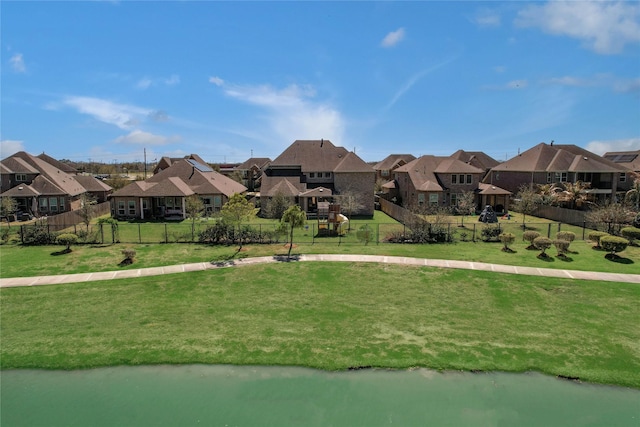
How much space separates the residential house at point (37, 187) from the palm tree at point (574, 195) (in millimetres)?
54138

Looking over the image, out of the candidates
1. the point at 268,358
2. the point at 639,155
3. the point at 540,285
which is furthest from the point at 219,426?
the point at 639,155

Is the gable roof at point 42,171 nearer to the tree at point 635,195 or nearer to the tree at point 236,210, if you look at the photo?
the tree at point 236,210

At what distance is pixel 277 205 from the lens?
136ft

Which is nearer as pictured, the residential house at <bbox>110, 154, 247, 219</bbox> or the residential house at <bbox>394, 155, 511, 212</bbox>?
the residential house at <bbox>110, 154, 247, 219</bbox>

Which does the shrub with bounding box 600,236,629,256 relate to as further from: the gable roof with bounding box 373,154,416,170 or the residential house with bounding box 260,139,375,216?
the gable roof with bounding box 373,154,416,170

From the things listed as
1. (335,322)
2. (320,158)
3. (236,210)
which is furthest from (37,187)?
(335,322)

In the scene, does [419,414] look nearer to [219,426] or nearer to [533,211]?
[219,426]

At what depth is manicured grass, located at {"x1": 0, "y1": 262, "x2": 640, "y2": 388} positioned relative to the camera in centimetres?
1394

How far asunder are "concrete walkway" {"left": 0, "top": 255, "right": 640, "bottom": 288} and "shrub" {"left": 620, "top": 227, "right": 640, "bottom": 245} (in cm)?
805

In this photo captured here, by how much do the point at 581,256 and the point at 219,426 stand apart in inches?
963

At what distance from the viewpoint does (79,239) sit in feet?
93.8

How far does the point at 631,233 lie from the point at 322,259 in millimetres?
22417

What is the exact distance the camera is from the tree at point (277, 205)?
135 feet

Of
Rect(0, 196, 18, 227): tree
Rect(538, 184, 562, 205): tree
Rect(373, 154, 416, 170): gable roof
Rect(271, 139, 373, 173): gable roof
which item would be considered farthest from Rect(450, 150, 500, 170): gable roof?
Rect(0, 196, 18, 227): tree
